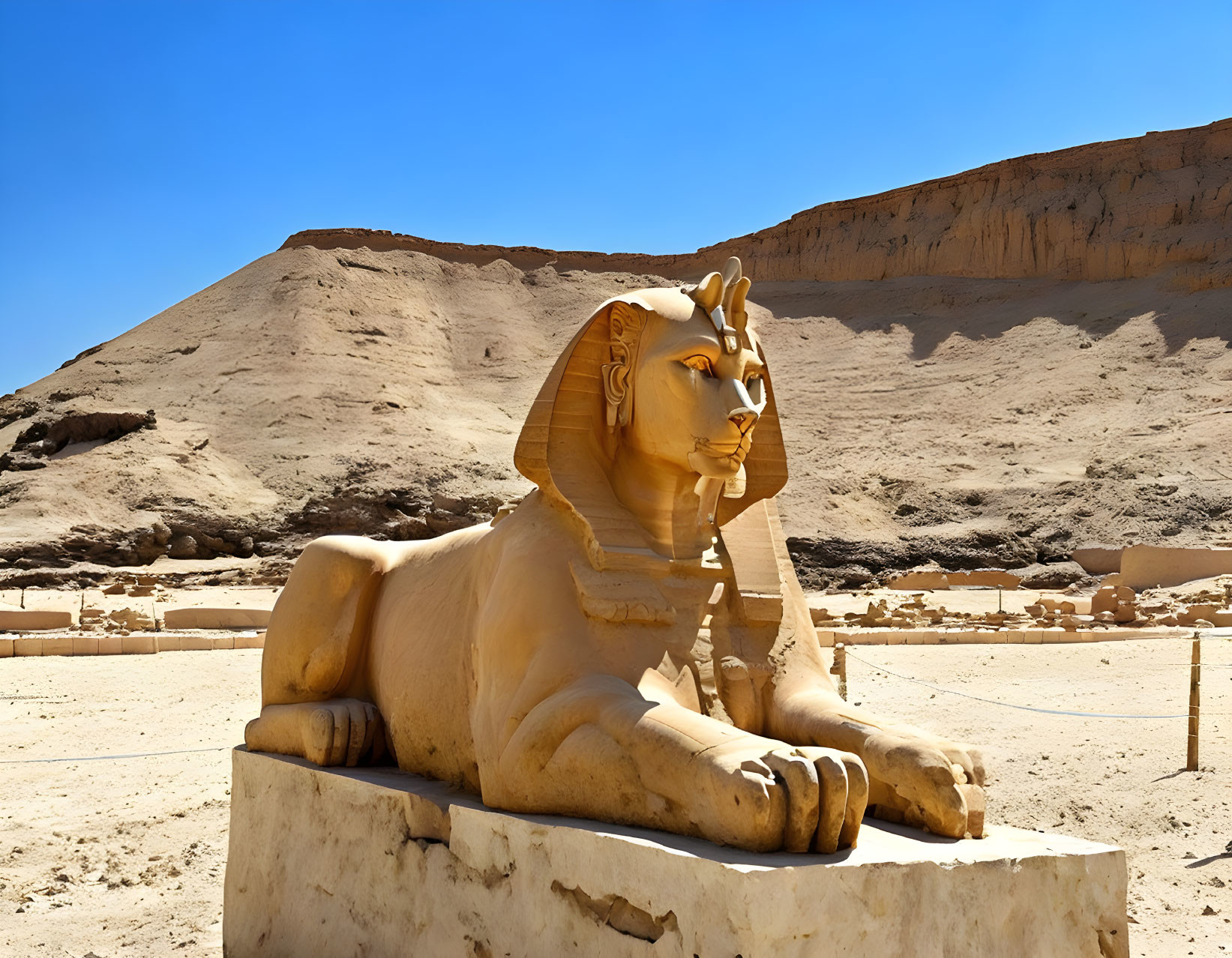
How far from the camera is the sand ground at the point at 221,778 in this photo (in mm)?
4918

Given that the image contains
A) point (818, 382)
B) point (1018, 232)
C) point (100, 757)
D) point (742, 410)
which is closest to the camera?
point (742, 410)

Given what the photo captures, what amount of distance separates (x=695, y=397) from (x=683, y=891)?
1.33 meters

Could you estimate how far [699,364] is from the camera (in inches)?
129

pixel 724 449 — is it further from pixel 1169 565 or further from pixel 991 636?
pixel 1169 565

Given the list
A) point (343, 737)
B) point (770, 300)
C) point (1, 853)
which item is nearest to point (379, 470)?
point (770, 300)

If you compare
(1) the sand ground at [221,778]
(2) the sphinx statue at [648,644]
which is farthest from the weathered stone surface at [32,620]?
(2) the sphinx statue at [648,644]

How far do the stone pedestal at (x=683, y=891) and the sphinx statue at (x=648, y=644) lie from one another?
0.11 metres

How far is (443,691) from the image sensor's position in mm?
3748

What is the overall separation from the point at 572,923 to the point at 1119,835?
4214 millimetres

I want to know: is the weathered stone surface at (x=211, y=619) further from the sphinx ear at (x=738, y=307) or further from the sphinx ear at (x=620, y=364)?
the sphinx ear at (x=738, y=307)

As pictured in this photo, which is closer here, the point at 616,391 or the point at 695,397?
the point at 695,397

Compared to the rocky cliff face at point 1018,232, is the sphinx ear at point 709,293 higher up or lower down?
lower down

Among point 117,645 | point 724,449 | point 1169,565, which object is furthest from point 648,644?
point 1169,565

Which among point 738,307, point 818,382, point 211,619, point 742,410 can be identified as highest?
point 818,382
